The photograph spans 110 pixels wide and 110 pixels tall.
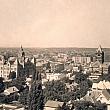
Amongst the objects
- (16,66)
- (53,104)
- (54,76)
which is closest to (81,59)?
(54,76)

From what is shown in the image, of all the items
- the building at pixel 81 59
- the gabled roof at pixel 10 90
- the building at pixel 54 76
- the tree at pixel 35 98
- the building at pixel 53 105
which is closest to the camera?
the tree at pixel 35 98

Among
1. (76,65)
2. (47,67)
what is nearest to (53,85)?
(47,67)

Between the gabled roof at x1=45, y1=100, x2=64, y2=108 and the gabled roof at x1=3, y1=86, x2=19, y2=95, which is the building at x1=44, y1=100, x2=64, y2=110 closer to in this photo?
the gabled roof at x1=45, y1=100, x2=64, y2=108

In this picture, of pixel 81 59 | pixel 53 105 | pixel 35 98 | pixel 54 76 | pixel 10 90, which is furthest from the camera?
pixel 81 59

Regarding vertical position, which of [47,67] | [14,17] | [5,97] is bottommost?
[5,97]

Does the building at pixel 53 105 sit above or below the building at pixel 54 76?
below

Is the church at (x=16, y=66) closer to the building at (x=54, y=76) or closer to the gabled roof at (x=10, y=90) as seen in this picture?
the building at (x=54, y=76)

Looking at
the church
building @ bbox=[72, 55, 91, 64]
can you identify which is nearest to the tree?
the church

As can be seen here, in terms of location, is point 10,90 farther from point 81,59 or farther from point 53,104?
point 81,59

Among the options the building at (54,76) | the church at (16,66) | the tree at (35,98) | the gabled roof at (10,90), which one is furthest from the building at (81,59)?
the tree at (35,98)

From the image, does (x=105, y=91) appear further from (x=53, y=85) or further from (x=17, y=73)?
(x=17, y=73)

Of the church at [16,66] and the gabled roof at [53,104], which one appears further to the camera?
the church at [16,66]
